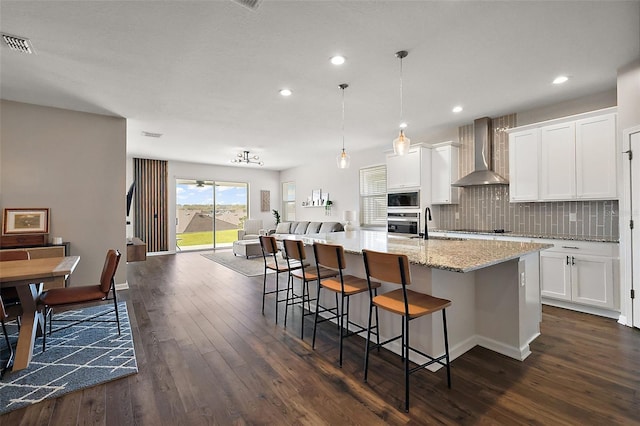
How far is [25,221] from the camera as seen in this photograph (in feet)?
13.0

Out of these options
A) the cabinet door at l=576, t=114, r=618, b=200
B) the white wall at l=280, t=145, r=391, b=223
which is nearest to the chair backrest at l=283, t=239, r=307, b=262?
the cabinet door at l=576, t=114, r=618, b=200

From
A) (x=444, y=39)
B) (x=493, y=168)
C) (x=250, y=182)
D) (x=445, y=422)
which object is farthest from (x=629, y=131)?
(x=250, y=182)

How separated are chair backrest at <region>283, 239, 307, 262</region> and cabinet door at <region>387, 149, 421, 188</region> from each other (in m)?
3.21

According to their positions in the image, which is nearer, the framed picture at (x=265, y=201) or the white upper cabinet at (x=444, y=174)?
the white upper cabinet at (x=444, y=174)

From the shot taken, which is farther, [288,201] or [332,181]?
[288,201]

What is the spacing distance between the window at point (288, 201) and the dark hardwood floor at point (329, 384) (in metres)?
7.28

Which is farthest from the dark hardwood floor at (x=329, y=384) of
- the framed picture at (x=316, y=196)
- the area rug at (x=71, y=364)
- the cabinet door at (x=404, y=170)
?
the framed picture at (x=316, y=196)

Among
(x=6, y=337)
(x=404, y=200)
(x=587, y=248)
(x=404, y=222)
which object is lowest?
(x=6, y=337)

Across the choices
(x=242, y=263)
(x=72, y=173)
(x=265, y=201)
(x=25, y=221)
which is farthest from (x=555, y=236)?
(x=265, y=201)

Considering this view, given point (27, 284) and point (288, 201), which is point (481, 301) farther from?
point (288, 201)

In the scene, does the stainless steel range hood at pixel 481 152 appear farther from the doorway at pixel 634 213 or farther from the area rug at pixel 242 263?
the area rug at pixel 242 263

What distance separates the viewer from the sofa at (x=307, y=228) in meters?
7.81

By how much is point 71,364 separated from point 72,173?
122 inches

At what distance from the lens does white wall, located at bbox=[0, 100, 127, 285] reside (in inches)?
154
